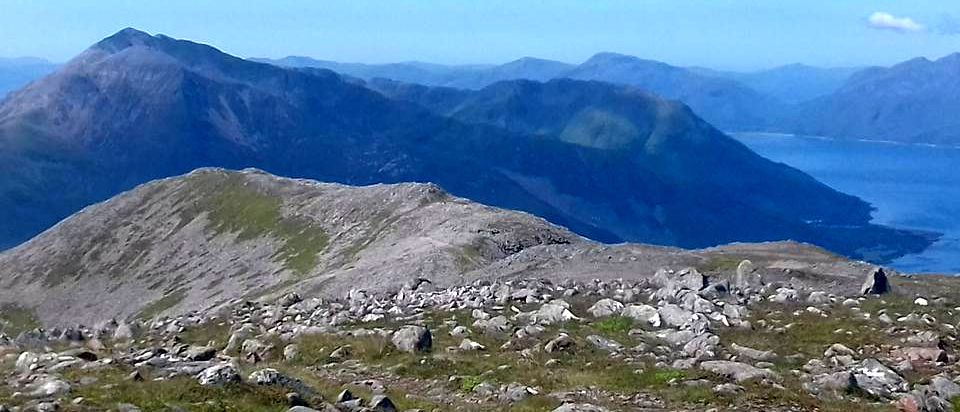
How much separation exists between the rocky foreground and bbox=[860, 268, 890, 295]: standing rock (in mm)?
131

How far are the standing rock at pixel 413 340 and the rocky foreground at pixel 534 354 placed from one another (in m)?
0.06

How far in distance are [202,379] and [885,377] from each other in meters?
18.5

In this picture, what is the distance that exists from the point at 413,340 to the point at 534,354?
152 inches

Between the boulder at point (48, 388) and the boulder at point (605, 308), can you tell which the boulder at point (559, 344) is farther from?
the boulder at point (48, 388)

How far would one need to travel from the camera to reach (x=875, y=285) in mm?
43688

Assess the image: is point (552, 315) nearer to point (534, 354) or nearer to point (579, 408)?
point (534, 354)

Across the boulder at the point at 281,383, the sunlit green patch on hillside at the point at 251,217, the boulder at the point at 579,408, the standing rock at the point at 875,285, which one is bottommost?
the sunlit green patch on hillside at the point at 251,217

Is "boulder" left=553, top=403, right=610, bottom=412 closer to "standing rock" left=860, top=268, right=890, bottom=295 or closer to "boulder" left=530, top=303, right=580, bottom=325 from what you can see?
"boulder" left=530, top=303, right=580, bottom=325

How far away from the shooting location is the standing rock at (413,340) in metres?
29.5

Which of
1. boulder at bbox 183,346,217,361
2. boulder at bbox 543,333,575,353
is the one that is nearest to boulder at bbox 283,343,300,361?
boulder at bbox 183,346,217,361

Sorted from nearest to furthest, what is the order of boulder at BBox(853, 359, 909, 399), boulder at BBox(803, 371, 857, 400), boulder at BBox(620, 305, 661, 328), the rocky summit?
1. the rocky summit
2. boulder at BBox(803, 371, 857, 400)
3. boulder at BBox(853, 359, 909, 399)
4. boulder at BBox(620, 305, 661, 328)

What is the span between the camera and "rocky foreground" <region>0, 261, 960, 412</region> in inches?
795

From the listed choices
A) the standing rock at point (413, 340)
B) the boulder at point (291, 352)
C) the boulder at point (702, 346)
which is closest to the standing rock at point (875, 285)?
the boulder at point (702, 346)

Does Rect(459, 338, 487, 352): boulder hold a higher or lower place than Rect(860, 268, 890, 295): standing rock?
higher
